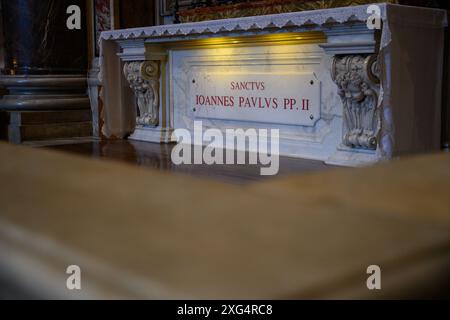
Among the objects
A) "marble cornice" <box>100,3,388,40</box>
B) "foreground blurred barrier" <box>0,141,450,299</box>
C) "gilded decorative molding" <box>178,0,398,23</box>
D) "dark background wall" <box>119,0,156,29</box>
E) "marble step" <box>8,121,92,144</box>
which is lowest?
"marble step" <box>8,121,92,144</box>

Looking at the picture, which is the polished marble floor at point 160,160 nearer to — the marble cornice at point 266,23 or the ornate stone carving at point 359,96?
the ornate stone carving at point 359,96

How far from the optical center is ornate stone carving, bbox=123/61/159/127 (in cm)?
607

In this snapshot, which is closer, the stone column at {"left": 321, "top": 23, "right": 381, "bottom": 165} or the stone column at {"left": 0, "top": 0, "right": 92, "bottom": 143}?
the stone column at {"left": 321, "top": 23, "right": 381, "bottom": 165}

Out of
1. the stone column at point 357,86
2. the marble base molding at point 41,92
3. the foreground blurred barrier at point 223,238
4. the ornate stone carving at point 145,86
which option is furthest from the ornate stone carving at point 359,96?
the marble base molding at point 41,92

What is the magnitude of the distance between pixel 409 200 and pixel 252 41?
456cm

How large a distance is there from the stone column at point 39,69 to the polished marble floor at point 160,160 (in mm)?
333

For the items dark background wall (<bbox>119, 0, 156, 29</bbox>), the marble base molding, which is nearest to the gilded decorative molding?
dark background wall (<bbox>119, 0, 156, 29</bbox>)

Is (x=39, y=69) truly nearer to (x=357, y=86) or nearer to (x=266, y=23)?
(x=266, y=23)

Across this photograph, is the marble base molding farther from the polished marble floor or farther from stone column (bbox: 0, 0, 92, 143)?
the polished marble floor

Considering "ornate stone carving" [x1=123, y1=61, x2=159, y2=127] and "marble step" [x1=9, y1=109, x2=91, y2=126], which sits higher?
"ornate stone carving" [x1=123, y1=61, x2=159, y2=127]

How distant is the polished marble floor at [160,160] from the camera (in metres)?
4.18

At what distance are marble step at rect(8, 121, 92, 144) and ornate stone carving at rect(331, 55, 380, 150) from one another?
376cm
